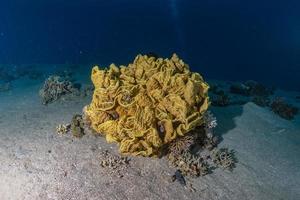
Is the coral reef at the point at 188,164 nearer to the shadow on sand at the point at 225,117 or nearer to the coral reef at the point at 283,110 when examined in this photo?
the shadow on sand at the point at 225,117

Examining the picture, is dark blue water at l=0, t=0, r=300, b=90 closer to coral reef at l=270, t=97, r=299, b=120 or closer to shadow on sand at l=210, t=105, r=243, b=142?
coral reef at l=270, t=97, r=299, b=120

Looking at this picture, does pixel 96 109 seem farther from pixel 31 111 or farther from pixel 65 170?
pixel 31 111

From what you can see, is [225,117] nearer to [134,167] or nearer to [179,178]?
[179,178]

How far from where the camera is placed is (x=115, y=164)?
319 inches

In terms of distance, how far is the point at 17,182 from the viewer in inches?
303

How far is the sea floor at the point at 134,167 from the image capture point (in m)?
7.51

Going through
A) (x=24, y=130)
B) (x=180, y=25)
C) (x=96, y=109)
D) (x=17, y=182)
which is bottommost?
(x=17, y=182)

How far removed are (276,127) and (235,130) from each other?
1.88 meters

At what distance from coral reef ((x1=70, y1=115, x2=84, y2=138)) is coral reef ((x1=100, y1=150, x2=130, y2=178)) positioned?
146cm

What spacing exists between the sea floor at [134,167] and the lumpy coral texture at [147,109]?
69 centimetres

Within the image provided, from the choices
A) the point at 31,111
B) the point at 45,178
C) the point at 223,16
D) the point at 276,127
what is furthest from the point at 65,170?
the point at 223,16

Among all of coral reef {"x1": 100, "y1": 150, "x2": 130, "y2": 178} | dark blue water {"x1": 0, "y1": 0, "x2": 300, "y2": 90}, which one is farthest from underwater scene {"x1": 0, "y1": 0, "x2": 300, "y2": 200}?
dark blue water {"x1": 0, "y1": 0, "x2": 300, "y2": 90}

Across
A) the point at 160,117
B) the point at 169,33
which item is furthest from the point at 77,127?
the point at 169,33

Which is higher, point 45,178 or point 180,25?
point 180,25
